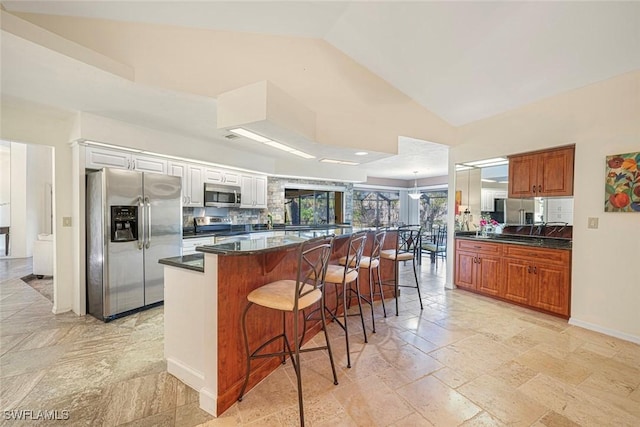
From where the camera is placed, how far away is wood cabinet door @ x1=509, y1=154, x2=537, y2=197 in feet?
11.9

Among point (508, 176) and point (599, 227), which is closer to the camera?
point (599, 227)

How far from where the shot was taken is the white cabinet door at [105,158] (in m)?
3.24

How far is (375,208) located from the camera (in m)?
9.62

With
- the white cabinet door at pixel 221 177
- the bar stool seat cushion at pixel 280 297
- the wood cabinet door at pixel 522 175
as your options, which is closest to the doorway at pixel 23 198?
the white cabinet door at pixel 221 177

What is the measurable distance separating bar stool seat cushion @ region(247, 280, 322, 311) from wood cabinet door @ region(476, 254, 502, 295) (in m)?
3.14

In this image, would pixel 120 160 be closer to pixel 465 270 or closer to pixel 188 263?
pixel 188 263

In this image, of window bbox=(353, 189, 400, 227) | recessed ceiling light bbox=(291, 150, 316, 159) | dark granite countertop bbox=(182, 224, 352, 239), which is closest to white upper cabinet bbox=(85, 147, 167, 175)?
dark granite countertop bbox=(182, 224, 352, 239)

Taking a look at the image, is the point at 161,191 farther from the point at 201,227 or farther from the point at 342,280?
the point at 342,280

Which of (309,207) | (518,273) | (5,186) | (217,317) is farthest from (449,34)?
(5,186)

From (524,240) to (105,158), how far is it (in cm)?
564

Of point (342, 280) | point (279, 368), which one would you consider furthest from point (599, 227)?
point (279, 368)

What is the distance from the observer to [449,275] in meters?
4.49

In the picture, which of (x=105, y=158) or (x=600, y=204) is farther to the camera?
(x=105, y=158)

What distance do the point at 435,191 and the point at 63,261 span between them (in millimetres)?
9296
